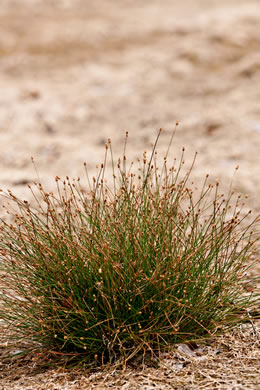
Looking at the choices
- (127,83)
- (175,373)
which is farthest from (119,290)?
(127,83)

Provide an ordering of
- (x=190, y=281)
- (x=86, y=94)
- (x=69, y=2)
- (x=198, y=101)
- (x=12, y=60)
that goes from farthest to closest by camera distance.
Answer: (x=69, y=2) < (x=12, y=60) < (x=86, y=94) < (x=198, y=101) < (x=190, y=281)

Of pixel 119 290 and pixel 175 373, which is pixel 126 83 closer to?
pixel 119 290

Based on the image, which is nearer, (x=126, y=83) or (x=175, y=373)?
(x=175, y=373)

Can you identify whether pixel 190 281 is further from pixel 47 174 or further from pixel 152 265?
pixel 47 174

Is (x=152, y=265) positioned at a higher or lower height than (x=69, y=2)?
lower

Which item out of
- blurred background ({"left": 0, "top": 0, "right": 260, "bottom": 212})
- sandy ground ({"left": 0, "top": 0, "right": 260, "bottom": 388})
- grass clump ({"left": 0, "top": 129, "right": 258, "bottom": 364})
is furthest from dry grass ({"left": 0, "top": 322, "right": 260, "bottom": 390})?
blurred background ({"left": 0, "top": 0, "right": 260, "bottom": 212})

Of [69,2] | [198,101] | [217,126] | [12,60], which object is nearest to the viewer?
[217,126]

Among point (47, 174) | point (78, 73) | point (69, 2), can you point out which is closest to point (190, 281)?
point (47, 174)

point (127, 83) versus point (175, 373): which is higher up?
point (127, 83)
